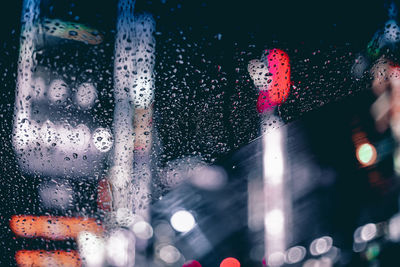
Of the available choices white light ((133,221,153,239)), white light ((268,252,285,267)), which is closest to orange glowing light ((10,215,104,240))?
white light ((133,221,153,239))

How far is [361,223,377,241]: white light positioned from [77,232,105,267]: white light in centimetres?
201

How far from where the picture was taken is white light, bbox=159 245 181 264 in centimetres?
212

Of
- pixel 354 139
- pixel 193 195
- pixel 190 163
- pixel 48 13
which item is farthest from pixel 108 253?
pixel 354 139

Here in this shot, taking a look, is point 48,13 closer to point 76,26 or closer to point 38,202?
point 76,26

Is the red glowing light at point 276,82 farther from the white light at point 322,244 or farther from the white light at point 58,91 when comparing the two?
the white light at point 322,244

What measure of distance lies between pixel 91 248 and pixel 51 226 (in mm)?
227

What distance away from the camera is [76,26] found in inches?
40.4

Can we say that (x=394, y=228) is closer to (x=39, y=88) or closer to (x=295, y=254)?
(x=295, y=254)

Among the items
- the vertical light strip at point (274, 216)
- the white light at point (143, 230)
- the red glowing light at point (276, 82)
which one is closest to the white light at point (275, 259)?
the vertical light strip at point (274, 216)

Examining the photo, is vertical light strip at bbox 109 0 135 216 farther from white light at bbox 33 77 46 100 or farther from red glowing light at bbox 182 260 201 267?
red glowing light at bbox 182 260 201 267

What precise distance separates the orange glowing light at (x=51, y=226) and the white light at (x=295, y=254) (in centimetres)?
170

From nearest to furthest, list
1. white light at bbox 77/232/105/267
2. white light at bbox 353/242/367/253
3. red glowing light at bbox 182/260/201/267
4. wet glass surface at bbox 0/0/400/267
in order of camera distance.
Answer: wet glass surface at bbox 0/0/400/267, white light at bbox 77/232/105/267, red glowing light at bbox 182/260/201/267, white light at bbox 353/242/367/253

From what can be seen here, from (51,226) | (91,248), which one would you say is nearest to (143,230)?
(91,248)

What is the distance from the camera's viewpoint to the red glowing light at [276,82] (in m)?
1.04
